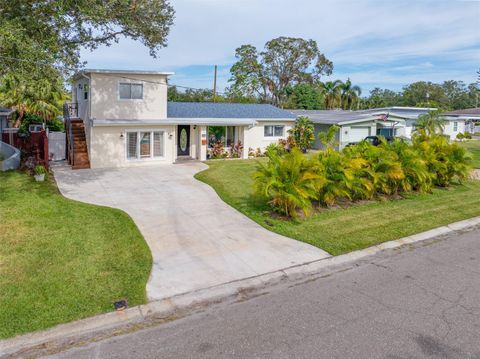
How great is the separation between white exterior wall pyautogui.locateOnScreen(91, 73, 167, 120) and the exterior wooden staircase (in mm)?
1807

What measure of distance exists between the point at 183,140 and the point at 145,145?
10.0ft

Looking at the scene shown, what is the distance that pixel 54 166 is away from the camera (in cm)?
1952

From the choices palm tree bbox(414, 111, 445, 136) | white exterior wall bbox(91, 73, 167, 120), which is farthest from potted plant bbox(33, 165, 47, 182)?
palm tree bbox(414, 111, 445, 136)

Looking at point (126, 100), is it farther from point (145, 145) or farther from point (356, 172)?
point (356, 172)

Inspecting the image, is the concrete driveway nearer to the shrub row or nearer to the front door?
the shrub row

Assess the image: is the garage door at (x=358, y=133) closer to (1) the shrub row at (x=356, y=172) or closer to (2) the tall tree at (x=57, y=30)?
(1) the shrub row at (x=356, y=172)

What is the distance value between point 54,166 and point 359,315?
17.7 m

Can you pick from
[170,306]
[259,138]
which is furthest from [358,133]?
[170,306]

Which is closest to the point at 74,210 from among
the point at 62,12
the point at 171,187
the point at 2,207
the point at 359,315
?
the point at 2,207

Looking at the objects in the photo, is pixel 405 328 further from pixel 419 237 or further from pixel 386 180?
pixel 386 180

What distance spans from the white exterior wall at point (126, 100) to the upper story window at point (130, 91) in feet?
0.51

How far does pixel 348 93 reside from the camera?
55.4m

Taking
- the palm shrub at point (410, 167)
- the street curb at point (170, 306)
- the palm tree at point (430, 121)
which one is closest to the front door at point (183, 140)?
the palm shrub at point (410, 167)

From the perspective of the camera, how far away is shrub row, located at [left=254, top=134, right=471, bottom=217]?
35.8 feet
